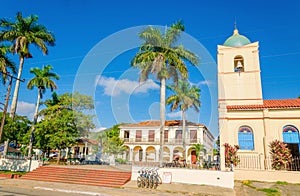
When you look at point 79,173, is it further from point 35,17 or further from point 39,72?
point 35,17

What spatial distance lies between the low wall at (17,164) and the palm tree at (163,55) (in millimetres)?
10630

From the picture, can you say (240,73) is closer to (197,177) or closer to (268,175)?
(268,175)

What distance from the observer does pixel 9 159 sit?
58.7 feet

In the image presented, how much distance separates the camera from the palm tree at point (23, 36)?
21.3 metres

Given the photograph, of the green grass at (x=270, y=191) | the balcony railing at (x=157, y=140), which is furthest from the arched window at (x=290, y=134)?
the balcony railing at (x=157, y=140)

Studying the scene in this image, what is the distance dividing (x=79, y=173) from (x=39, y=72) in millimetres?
15600

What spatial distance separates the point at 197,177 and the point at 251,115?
727 centimetres

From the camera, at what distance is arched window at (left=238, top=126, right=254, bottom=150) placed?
1593cm

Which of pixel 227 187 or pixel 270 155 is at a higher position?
pixel 270 155

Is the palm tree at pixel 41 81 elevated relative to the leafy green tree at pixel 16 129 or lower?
elevated

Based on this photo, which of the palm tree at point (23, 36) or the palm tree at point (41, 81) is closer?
the palm tree at point (23, 36)

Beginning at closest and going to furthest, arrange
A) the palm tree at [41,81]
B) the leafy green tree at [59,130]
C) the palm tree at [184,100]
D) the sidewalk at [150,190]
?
the sidewalk at [150,190], the leafy green tree at [59,130], the palm tree at [41,81], the palm tree at [184,100]

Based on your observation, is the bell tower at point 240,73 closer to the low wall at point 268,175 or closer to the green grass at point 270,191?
the low wall at point 268,175

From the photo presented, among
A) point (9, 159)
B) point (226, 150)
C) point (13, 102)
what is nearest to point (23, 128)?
point (13, 102)
